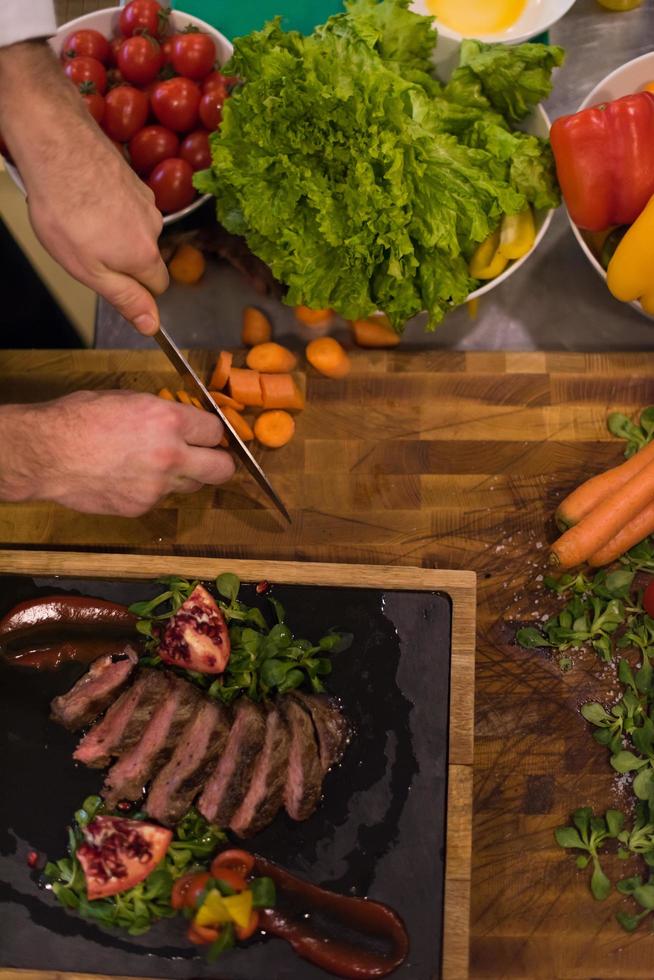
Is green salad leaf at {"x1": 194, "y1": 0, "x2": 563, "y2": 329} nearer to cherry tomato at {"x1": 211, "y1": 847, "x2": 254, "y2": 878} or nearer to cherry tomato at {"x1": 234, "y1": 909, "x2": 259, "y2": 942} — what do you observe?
cherry tomato at {"x1": 211, "y1": 847, "x2": 254, "y2": 878}

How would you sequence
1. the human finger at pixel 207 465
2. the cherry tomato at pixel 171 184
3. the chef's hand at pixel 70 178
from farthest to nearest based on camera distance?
the cherry tomato at pixel 171 184, the human finger at pixel 207 465, the chef's hand at pixel 70 178

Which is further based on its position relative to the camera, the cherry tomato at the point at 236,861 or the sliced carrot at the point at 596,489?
the sliced carrot at the point at 596,489

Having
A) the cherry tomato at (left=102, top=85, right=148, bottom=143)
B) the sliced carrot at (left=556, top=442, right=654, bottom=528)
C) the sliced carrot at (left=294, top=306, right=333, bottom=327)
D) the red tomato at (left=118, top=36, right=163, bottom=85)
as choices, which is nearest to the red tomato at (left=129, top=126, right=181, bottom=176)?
the cherry tomato at (left=102, top=85, right=148, bottom=143)

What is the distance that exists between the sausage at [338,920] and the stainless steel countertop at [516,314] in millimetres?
1445

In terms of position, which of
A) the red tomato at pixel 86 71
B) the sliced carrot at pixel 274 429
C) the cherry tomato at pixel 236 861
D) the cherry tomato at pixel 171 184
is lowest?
the cherry tomato at pixel 236 861

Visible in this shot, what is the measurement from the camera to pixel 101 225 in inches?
79.3

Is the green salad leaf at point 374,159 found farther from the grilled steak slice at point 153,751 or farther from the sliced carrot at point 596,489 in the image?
the grilled steak slice at point 153,751

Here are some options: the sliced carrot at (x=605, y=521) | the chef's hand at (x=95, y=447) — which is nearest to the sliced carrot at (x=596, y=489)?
the sliced carrot at (x=605, y=521)

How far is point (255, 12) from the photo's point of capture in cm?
278

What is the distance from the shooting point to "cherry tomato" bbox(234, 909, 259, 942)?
6.68 ft

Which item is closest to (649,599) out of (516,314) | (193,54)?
(516,314)

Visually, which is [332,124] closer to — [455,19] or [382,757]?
[455,19]

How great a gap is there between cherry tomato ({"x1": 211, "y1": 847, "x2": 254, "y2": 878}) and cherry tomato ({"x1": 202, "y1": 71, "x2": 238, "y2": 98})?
193 cm

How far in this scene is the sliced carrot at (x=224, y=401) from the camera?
8.25 feet
